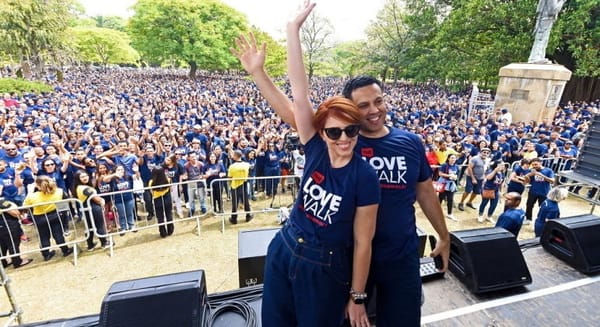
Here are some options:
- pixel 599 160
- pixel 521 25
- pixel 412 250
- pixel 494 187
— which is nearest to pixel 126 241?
pixel 412 250

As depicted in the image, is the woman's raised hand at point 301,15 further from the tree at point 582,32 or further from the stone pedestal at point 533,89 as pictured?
the tree at point 582,32

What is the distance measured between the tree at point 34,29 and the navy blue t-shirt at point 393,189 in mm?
31544

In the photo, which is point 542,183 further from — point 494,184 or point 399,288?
point 399,288

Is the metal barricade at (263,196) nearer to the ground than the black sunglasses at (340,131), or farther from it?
nearer to the ground

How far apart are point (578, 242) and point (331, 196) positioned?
3.92 meters

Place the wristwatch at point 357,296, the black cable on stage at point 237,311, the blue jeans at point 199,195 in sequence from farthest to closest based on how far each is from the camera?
the blue jeans at point 199,195 → the black cable on stage at point 237,311 → the wristwatch at point 357,296

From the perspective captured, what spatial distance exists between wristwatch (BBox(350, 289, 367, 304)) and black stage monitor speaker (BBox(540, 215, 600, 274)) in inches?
143

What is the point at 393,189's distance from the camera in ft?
6.10

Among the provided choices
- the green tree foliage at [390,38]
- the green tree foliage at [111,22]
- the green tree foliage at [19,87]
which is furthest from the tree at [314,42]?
the green tree foliage at [111,22]

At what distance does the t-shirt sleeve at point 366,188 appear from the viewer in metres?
1.57


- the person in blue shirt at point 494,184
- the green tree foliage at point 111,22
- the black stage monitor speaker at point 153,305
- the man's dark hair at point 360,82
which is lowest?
the person in blue shirt at point 494,184

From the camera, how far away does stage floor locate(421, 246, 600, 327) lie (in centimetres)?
298

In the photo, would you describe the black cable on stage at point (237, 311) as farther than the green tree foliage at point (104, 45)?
No

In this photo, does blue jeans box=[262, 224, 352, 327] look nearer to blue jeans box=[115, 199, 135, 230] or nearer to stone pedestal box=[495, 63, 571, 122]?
blue jeans box=[115, 199, 135, 230]
